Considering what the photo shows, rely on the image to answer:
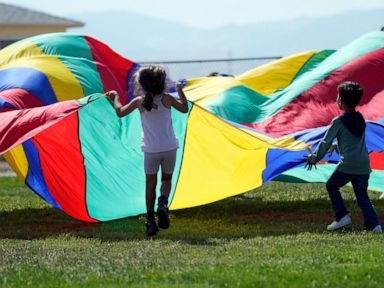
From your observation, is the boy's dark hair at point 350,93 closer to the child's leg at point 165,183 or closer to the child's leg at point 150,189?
the child's leg at point 165,183

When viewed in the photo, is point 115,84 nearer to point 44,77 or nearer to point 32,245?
point 44,77

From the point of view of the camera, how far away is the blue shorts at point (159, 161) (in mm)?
8242

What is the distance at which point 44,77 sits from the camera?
10.5 meters

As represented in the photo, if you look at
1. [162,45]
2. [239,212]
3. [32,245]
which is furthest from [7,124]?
[162,45]

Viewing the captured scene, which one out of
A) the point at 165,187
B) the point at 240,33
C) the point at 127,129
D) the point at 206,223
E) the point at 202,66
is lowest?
the point at 240,33

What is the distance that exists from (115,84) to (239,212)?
1.84 meters

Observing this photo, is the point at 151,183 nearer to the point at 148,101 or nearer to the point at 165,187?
the point at 165,187

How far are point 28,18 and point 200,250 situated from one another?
2207 centimetres

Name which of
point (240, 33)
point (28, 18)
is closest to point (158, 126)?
point (28, 18)

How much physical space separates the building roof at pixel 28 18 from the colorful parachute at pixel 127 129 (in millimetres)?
16971

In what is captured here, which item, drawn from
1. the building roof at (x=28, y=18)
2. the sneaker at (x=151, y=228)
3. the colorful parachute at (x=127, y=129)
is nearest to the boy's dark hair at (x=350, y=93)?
the colorful parachute at (x=127, y=129)

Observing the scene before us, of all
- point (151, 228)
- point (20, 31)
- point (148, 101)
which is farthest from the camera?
point (20, 31)

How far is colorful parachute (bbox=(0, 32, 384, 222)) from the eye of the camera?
935 centimetres

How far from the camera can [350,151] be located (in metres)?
8.48
